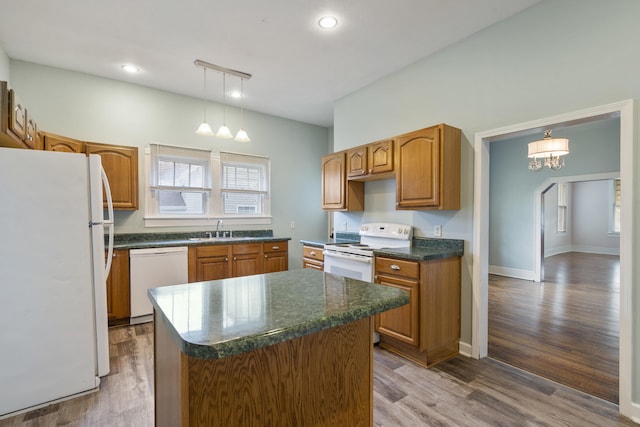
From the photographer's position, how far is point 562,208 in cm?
948

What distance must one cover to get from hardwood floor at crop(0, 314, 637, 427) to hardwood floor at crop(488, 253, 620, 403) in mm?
241

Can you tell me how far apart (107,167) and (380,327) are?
140 inches

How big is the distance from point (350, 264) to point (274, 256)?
5.22 feet

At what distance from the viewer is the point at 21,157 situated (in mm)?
1953

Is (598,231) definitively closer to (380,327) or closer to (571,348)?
(571,348)

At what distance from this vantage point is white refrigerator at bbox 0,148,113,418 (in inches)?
75.4

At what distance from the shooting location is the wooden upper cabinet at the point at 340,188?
3816 mm

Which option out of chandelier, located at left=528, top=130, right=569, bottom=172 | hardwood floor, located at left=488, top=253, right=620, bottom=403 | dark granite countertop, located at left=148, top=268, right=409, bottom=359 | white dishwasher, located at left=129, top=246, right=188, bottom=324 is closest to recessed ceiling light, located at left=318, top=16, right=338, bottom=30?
dark granite countertop, located at left=148, top=268, right=409, bottom=359

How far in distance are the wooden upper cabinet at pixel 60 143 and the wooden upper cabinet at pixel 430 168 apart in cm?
352

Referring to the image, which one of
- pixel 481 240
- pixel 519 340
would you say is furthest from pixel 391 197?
pixel 519 340

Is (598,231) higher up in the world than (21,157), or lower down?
lower down

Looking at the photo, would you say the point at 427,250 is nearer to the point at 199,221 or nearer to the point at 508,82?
the point at 508,82

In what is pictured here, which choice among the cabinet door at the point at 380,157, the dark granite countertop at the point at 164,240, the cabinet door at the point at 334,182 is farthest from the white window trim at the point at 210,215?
the cabinet door at the point at 380,157

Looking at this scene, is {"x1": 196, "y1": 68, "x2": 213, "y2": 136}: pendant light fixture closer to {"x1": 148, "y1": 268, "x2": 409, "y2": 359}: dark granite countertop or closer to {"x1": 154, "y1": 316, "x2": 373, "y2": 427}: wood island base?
{"x1": 148, "y1": 268, "x2": 409, "y2": 359}: dark granite countertop
